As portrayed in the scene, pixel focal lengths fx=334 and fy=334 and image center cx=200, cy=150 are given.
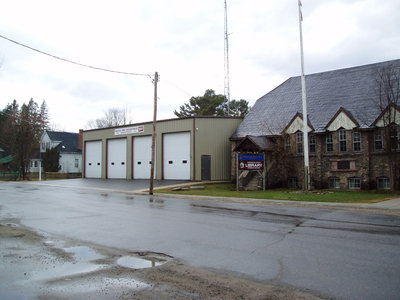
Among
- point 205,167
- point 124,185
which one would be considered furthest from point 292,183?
point 124,185

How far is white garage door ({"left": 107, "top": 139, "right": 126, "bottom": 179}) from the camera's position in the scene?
3997 cm

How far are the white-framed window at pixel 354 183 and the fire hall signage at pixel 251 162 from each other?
21.6ft

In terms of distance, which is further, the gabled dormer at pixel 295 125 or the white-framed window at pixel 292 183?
the white-framed window at pixel 292 183

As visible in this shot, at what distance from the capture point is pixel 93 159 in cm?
4425

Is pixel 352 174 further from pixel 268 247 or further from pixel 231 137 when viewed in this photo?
pixel 268 247

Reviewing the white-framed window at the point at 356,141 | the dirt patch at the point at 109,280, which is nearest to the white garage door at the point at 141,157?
the white-framed window at the point at 356,141

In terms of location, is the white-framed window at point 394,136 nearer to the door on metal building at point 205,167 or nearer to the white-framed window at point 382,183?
the white-framed window at point 382,183

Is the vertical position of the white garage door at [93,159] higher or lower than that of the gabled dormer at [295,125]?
lower

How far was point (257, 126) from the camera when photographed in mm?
A: 31531

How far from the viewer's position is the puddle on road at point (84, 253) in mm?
6719

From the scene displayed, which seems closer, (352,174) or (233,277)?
(233,277)

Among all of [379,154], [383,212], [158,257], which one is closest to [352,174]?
[379,154]

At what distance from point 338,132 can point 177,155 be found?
15.5m

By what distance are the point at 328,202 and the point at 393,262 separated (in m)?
11.3
